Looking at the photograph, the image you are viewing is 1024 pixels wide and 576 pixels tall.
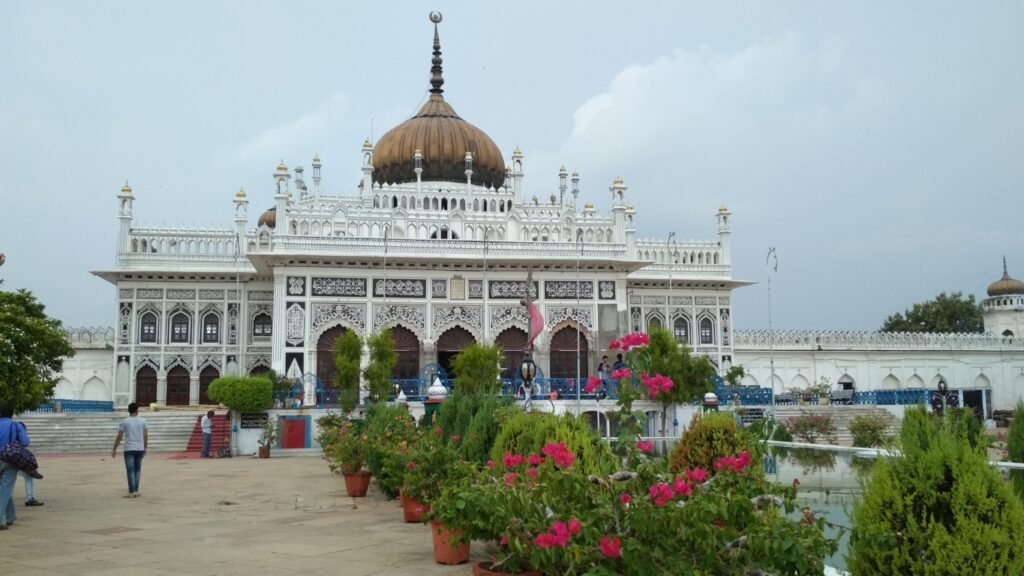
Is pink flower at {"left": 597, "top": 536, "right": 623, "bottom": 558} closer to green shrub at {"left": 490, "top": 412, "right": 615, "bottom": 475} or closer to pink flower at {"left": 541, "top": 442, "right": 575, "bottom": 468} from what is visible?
pink flower at {"left": 541, "top": 442, "right": 575, "bottom": 468}

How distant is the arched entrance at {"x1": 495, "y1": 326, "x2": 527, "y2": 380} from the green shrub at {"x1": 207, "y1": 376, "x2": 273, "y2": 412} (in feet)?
28.0

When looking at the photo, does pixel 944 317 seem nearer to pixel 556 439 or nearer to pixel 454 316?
pixel 454 316

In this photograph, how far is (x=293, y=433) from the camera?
2044 centimetres

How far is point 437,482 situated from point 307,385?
56.0ft

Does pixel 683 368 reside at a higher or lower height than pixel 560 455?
higher

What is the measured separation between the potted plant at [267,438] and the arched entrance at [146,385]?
9638mm

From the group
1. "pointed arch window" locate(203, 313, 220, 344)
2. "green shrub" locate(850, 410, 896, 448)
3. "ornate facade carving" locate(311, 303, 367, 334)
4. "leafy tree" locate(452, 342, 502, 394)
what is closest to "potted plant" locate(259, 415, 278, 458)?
"leafy tree" locate(452, 342, 502, 394)

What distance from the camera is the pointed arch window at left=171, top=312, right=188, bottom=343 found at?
28281 mm

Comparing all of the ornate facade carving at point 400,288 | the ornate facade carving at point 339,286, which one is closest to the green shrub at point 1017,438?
the ornate facade carving at point 400,288

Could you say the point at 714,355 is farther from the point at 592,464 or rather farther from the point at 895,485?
the point at 895,485

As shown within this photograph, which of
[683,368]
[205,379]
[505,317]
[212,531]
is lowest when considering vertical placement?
[212,531]

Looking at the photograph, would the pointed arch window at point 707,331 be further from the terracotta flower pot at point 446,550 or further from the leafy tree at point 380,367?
the terracotta flower pot at point 446,550

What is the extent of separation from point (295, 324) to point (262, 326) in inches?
152

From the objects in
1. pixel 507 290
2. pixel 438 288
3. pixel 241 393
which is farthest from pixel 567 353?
pixel 241 393
